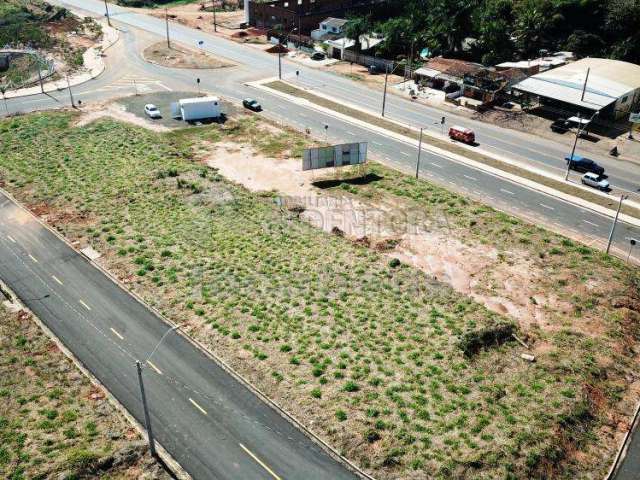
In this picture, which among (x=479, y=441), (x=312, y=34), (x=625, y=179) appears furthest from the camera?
(x=312, y=34)

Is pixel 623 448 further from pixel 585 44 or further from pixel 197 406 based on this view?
pixel 585 44

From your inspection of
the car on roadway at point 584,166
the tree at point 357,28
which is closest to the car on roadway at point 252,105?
the tree at point 357,28

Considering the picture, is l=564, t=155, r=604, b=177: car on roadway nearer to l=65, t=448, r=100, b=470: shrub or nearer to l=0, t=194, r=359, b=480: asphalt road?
l=0, t=194, r=359, b=480: asphalt road

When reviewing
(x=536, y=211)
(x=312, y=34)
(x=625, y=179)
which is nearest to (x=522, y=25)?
(x=312, y=34)

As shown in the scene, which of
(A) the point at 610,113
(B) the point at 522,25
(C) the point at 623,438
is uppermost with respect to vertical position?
(B) the point at 522,25

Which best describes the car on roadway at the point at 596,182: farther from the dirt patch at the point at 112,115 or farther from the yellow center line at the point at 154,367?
the dirt patch at the point at 112,115

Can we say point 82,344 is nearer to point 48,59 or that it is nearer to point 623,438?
point 623,438

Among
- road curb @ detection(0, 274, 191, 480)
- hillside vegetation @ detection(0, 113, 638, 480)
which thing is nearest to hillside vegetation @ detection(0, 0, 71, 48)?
hillside vegetation @ detection(0, 113, 638, 480)
